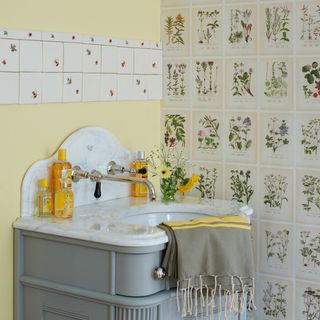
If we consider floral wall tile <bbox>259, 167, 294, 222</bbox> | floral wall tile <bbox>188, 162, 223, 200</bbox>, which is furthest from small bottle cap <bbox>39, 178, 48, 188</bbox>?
floral wall tile <bbox>259, 167, 294, 222</bbox>

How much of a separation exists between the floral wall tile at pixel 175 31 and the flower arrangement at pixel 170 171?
1.33 ft

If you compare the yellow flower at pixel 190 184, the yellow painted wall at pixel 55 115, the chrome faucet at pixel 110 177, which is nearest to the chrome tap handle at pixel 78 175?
the chrome faucet at pixel 110 177

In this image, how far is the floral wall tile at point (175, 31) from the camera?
10.1 feet

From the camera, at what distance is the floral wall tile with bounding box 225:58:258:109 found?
9.56 feet

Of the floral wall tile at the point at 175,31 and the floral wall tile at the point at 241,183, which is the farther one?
the floral wall tile at the point at 175,31

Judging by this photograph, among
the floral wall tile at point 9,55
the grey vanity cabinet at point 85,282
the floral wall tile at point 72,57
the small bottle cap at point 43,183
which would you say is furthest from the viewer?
the floral wall tile at point 72,57

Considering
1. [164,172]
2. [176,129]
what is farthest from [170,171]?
[176,129]

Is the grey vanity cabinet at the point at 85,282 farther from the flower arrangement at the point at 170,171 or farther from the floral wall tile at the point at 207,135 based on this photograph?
the floral wall tile at the point at 207,135

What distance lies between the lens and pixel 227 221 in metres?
2.49

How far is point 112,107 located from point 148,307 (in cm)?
93

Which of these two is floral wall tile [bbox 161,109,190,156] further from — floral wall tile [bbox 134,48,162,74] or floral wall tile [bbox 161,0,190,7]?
floral wall tile [bbox 161,0,190,7]

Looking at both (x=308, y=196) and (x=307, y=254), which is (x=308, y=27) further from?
(x=307, y=254)

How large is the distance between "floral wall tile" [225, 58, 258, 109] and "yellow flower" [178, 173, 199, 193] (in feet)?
1.03

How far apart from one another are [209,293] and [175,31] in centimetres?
118
